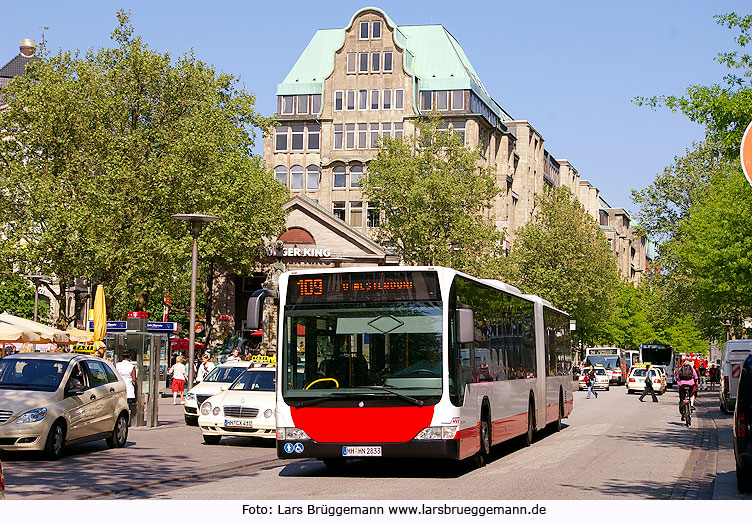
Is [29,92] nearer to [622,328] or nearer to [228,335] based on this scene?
[228,335]

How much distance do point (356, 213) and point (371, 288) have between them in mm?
76239

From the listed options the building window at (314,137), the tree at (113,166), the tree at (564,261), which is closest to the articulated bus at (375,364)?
the tree at (113,166)

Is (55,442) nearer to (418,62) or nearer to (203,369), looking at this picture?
(203,369)

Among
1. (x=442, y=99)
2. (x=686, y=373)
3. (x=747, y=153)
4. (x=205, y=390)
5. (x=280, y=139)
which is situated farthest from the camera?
(x=280, y=139)

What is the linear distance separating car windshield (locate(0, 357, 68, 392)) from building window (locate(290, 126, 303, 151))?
248ft

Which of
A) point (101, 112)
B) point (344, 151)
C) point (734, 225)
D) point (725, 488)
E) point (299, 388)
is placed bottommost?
point (725, 488)

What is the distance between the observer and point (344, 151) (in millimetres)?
91812

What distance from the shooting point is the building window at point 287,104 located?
312 feet

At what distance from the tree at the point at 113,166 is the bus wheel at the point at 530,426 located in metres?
27.7

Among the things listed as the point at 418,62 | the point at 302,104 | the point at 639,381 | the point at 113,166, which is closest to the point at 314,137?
the point at 302,104

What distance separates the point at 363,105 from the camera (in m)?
90.8

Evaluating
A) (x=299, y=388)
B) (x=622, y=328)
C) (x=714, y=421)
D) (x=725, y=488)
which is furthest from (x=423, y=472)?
(x=622, y=328)

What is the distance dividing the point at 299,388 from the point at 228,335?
57.6 m

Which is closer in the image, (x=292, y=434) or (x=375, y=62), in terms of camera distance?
(x=292, y=434)
